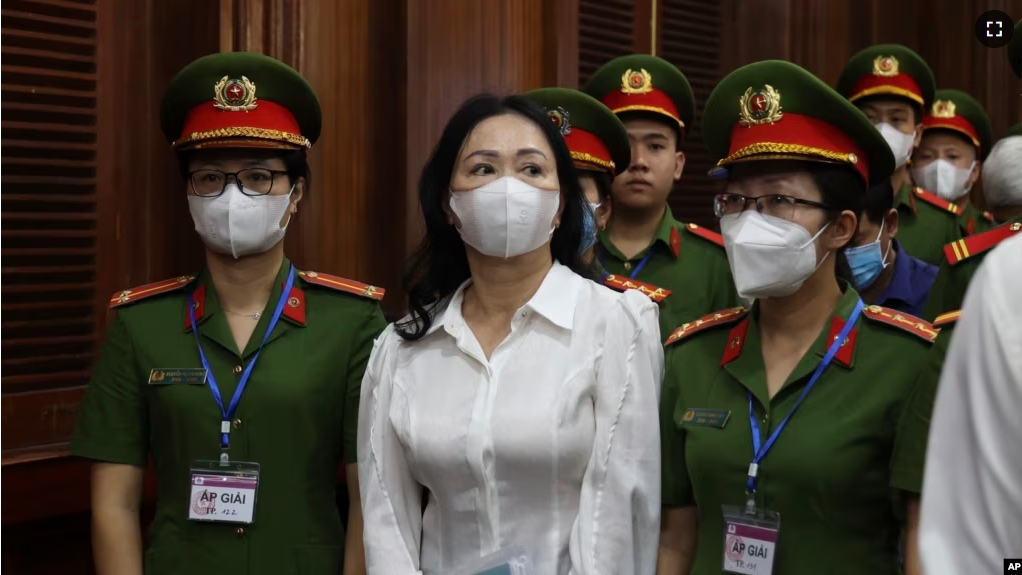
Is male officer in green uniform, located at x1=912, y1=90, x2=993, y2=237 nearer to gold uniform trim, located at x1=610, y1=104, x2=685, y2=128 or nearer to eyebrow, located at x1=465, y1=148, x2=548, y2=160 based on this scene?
gold uniform trim, located at x1=610, y1=104, x2=685, y2=128

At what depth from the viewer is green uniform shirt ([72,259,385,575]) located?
2627mm

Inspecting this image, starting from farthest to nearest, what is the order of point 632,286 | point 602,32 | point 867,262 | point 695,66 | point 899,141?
point 695,66
point 602,32
point 899,141
point 867,262
point 632,286

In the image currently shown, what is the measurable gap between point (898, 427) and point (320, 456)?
1.17m

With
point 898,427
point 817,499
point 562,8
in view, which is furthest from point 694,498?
point 562,8

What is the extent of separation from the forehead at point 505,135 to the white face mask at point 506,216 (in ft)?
0.24

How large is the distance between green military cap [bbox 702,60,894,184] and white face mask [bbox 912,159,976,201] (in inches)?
126

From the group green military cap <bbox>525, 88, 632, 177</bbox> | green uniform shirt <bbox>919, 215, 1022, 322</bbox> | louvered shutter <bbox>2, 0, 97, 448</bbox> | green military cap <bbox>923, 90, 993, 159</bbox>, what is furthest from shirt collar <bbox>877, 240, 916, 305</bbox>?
green military cap <bbox>923, 90, 993, 159</bbox>

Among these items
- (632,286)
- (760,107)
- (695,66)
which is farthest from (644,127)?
(695,66)

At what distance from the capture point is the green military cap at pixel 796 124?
2.35 m

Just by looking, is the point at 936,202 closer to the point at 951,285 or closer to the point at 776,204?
the point at 951,285

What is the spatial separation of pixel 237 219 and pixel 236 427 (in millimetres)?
422

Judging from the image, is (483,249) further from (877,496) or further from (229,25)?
(229,25)

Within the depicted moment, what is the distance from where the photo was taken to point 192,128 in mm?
2775

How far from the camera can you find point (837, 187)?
2355mm
